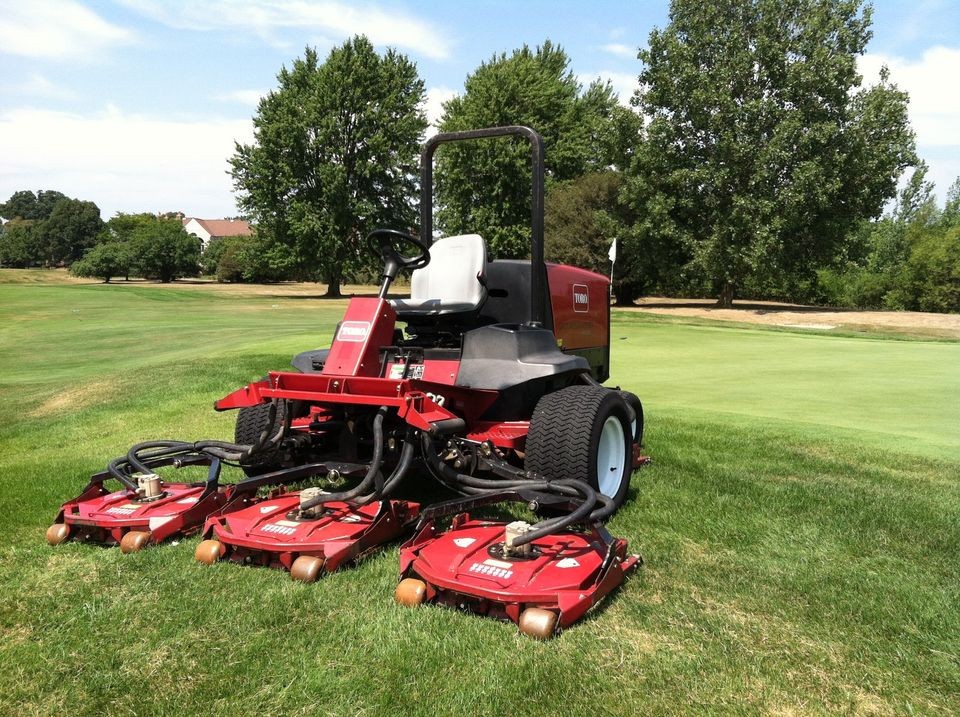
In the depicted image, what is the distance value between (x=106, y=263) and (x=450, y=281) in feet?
171

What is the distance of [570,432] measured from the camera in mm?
3496

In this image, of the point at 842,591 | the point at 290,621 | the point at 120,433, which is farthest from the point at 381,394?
the point at 120,433

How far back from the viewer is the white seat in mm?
4039

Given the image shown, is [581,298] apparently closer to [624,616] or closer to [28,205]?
[624,616]

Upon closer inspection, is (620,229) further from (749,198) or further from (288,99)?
(288,99)

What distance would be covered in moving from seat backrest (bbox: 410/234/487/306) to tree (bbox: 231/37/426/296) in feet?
102

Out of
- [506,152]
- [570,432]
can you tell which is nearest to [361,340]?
[570,432]

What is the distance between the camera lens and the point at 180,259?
52812 mm

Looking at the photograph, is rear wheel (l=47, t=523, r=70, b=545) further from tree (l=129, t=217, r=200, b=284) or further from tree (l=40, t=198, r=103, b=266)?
tree (l=40, t=198, r=103, b=266)

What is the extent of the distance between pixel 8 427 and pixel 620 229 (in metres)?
25.0

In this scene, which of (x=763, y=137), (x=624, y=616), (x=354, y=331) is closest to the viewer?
(x=624, y=616)

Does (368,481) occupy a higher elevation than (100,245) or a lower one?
lower

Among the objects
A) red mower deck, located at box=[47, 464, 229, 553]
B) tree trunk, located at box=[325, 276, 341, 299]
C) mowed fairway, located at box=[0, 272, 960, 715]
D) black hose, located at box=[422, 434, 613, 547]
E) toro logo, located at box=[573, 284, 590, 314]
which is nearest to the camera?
mowed fairway, located at box=[0, 272, 960, 715]

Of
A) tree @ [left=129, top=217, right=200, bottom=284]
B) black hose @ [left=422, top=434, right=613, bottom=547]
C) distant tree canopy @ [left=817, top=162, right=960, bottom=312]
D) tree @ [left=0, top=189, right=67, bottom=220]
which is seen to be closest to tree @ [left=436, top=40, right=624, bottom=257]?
distant tree canopy @ [left=817, top=162, right=960, bottom=312]
